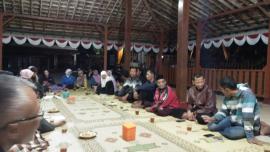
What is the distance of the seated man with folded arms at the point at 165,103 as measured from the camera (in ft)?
15.1

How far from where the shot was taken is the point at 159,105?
4.78 m

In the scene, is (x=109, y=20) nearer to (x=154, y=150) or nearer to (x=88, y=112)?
(x=88, y=112)

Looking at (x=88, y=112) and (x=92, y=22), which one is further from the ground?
(x=92, y=22)

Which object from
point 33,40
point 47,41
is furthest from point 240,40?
point 33,40

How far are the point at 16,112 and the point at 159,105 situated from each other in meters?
4.36

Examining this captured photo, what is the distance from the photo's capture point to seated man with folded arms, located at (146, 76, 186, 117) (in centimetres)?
459

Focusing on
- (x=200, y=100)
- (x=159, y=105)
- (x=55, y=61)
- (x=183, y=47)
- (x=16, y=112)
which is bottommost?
(x=159, y=105)

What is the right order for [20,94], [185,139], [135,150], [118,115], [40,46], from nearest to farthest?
[20,94] → [135,150] → [185,139] → [118,115] → [40,46]

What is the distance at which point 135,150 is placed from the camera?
2.80 m

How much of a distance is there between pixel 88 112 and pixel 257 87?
198 inches

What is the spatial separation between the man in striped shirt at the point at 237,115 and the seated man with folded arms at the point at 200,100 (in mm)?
453

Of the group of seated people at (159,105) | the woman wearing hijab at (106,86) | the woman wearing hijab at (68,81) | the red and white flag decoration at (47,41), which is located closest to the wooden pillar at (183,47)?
the group of seated people at (159,105)

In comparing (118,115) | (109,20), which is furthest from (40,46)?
(118,115)

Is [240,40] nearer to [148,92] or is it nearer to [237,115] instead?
[148,92]
